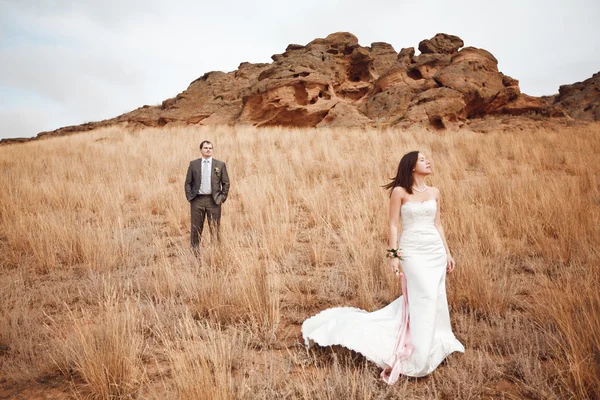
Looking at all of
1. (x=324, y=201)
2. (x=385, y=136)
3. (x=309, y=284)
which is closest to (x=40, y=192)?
(x=324, y=201)

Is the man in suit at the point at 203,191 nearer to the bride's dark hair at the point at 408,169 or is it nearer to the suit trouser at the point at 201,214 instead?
the suit trouser at the point at 201,214

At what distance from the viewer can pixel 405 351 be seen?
245 cm

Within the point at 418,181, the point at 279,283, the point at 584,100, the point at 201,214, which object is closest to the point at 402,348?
the point at 418,181

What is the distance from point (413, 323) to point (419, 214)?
2.80 feet

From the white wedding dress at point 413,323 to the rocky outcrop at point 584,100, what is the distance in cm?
2751

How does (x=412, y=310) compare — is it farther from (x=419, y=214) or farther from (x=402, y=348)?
(x=419, y=214)

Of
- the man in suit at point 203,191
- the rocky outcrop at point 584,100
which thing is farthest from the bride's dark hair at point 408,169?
the rocky outcrop at point 584,100

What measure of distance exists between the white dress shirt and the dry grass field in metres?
0.89

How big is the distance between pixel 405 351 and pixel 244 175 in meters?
7.84

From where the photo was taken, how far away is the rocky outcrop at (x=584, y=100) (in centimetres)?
2275

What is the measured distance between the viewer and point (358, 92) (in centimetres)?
2441

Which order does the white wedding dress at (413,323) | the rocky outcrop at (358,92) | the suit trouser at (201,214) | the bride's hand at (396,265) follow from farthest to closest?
1. the rocky outcrop at (358,92)
2. the suit trouser at (201,214)
3. the bride's hand at (396,265)
4. the white wedding dress at (413,323)

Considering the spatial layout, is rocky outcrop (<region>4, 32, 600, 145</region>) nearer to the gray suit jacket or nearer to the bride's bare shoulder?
the gray suit jacket

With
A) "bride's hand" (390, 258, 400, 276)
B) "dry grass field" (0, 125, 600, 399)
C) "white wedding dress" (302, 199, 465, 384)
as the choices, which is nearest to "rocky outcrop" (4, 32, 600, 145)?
"dry grass field" (0, 125, 600, 399)
